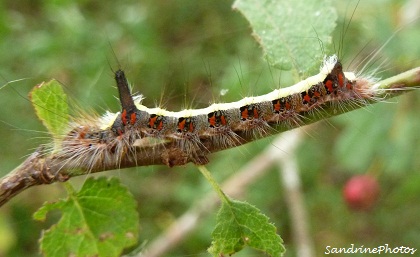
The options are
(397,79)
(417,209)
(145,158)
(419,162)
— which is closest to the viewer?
(397,79)

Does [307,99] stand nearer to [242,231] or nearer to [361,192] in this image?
[242,231]

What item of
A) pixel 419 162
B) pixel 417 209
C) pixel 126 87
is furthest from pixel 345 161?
pixel 126 87

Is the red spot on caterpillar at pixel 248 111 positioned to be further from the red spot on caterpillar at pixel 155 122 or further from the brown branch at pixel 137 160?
the red spot on caterpillar at pixel 155 122

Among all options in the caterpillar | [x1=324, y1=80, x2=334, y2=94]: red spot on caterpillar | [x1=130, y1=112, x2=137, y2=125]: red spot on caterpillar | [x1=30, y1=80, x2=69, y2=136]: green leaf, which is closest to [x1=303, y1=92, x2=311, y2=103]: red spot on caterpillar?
the caterpillar

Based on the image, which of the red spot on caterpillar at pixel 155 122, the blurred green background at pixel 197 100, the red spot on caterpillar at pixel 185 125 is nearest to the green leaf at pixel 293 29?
the red spot on caterpillar at pixel 185 125

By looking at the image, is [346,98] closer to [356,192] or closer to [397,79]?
[397,79]

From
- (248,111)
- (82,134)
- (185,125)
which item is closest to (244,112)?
(248,111)
